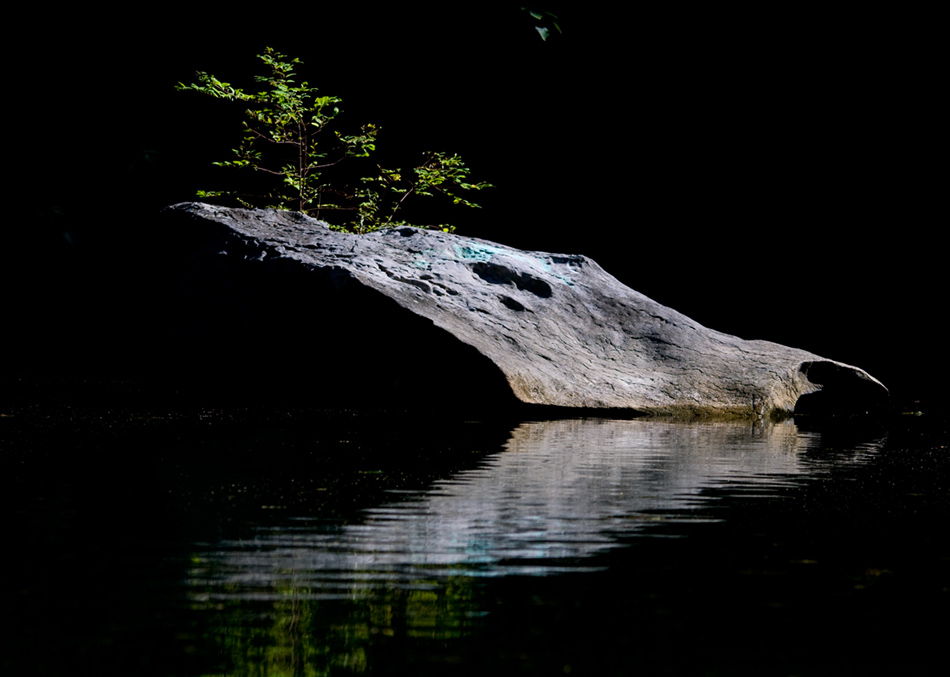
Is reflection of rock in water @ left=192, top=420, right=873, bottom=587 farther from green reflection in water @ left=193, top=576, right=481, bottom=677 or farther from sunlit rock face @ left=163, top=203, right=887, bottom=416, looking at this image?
sunlit rock face @ left=163, top=203, right=887, bottom=416

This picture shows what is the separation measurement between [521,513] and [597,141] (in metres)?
7.52

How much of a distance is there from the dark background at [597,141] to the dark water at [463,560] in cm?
583

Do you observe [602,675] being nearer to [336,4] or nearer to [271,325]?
[271,325]

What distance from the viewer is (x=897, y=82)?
8547 millimetres

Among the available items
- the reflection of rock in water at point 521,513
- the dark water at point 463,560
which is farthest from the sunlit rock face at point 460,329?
the dark water at point 463,560

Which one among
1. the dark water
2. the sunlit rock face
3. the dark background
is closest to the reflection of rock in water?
the dark water

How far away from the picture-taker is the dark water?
4.15 ft

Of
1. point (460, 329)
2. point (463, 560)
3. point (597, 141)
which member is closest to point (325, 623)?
point (463, 560)

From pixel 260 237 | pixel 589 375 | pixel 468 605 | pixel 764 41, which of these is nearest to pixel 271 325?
pixel 260 237

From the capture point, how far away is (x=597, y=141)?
931cm

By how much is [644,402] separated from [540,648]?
370 centimetres

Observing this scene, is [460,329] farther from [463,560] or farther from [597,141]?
[597,141]

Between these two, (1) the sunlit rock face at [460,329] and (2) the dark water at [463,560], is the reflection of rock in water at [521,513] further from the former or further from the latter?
(1) the sunlit rock face at [460,329]

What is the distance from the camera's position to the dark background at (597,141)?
862 cm
